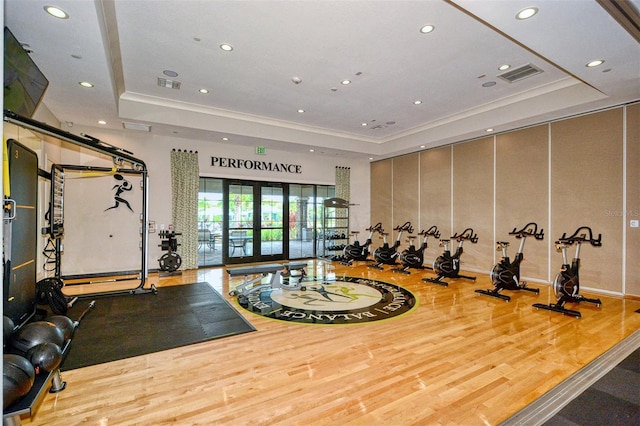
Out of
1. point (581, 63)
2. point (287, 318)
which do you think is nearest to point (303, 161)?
point (287, 318)

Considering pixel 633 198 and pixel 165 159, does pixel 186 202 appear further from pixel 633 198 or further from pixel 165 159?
pixel 633 198


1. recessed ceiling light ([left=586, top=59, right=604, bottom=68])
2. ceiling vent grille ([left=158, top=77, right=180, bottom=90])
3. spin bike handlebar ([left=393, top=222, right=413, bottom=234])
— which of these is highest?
ceiling vent grille ([left=158, top=77, right=180, bottom=90])

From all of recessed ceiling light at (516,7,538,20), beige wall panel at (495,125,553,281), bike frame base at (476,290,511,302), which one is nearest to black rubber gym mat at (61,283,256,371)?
bike frame base at (476,290,511,302)

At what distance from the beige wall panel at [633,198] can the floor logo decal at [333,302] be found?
3.73 m

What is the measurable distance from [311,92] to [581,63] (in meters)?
4.04

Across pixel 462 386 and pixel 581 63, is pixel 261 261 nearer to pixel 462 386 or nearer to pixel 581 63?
pixel 462 386

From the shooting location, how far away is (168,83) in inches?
222

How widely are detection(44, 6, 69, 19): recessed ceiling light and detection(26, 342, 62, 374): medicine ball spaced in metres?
3.10

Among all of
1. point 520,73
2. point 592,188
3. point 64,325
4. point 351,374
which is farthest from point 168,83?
point 592,188

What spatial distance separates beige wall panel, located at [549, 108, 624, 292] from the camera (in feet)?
18.5

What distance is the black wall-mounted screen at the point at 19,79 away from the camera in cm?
314

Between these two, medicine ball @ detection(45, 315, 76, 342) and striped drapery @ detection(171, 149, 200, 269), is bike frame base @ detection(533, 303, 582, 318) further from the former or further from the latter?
striped drapery @ detection(171, 149, 200, 269)

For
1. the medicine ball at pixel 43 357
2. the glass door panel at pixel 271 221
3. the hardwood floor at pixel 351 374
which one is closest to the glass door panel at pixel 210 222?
the glass door panel at pixel 271 221

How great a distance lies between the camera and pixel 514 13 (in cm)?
311
